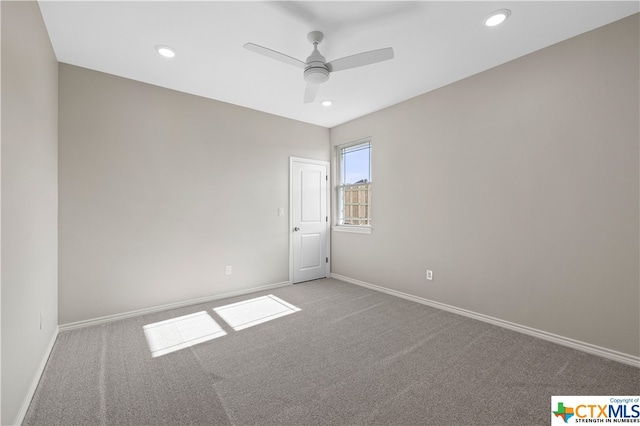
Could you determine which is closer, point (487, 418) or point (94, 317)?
point (487, 418)

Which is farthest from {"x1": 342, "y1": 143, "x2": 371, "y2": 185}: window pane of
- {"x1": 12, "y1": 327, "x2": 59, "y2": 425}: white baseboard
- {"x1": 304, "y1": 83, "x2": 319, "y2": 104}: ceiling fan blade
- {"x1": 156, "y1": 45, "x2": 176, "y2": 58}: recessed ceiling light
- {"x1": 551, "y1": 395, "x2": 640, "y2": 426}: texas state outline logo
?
{"x1": 12, "y1": 327, "x2": 59, "y2": 425}: white baseboard

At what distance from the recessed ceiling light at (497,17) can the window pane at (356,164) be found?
7.66 feet

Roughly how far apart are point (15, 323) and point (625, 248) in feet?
13.8

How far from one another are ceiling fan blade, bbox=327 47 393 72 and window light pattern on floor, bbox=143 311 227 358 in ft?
8.91

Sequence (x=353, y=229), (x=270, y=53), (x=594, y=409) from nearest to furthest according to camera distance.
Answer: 1. (x=594, y=409)
2. (x=270, y=53)
3. (x=353, y=229)

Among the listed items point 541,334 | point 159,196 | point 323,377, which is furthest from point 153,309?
point 541,334

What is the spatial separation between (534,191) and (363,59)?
2.04 meters

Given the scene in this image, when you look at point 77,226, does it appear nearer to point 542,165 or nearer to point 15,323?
point 15,323

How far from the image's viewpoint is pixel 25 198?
1.79m

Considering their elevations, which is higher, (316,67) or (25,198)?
(316,67)

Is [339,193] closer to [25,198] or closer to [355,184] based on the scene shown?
[355,184]

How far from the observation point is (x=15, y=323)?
5.23ft

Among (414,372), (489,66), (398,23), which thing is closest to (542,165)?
(489,66)

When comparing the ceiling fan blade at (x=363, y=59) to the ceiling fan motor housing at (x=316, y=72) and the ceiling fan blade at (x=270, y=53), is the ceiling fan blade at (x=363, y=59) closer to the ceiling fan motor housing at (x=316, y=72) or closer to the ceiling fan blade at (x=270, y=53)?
the ceiling fan motor housing at (x=316, y=72)
